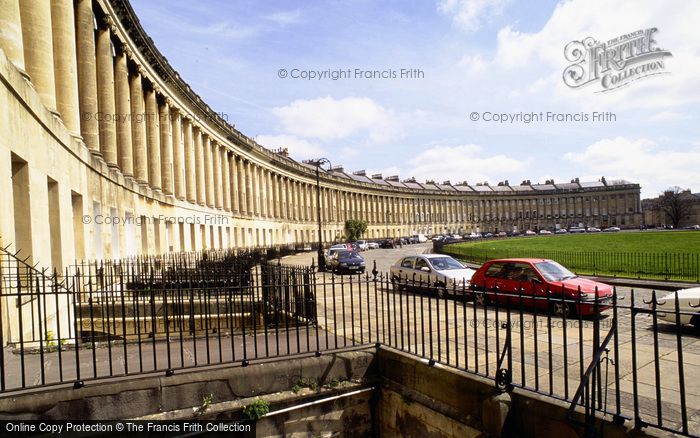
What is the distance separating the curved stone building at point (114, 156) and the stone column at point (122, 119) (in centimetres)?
7

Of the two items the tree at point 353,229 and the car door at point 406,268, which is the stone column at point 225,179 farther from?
the tree at point 353,229

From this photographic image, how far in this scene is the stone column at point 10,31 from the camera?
9758 millimetres

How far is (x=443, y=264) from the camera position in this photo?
1695 cm

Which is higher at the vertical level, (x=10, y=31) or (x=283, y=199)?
(x=10, y=31)

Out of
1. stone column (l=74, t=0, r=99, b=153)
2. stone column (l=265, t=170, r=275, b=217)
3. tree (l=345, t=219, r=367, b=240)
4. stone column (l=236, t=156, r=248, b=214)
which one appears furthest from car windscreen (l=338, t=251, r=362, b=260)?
tree (l=345, t=219, r=367, b=240)

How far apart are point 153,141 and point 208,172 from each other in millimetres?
12414

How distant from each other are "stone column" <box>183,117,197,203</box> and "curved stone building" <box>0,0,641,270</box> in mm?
90

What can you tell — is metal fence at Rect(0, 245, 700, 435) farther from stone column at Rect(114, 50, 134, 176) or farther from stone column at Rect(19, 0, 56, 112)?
stone column at Rect(114, 50, 134, 176)

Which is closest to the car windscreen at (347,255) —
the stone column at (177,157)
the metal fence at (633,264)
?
the metal fence at (633,264)

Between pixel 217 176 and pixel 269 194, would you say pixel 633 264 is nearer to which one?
pixel 217 176

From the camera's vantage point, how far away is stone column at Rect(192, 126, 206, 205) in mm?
38500

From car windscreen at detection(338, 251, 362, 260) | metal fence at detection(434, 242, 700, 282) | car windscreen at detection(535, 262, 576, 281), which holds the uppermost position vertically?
car windscreen at detection(535, 262, 576, 281)

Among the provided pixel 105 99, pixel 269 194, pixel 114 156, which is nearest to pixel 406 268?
pixel 114 156

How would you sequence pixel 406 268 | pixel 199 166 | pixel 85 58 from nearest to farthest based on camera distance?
1. pixel 406 268
2. pixel 85 58
3. pixel 199 166
